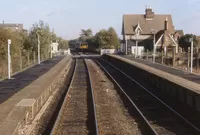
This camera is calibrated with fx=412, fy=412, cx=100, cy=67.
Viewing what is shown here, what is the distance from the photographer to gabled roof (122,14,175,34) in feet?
341

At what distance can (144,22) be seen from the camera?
10619 centimetres

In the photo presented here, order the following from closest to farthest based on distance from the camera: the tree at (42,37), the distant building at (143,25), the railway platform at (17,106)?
the railway platform at (17,106), the tree at (42,37), the distant building at (143,25)

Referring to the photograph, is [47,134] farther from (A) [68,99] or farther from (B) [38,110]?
(A) [68,99]

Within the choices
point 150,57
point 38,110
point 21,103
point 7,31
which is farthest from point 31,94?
point 150,57

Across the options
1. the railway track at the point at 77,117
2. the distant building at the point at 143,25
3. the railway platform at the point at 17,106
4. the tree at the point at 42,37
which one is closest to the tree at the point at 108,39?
the distant building at the point at 143,25

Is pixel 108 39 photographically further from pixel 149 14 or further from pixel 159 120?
pixel 159 120

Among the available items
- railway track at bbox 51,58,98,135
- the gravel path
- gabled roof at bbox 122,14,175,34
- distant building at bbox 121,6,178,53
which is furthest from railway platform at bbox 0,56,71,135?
gabled roof at bbox 122,14,175,34

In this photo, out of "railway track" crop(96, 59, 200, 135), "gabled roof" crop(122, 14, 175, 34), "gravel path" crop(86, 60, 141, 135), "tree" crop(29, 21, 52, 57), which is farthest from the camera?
"gabled roof" crop(122, 14, 175, 34)

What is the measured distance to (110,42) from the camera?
10450cm

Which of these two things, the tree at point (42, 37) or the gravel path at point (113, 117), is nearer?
the gravel path at point (113, 117)

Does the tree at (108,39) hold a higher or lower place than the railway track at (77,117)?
higher

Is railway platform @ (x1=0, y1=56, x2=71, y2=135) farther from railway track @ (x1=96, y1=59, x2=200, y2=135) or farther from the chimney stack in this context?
the chimney stack

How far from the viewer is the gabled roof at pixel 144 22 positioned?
104000 millimetres

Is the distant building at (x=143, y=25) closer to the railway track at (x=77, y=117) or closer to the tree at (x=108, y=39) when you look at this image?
the tree at (x=108, y=39)
